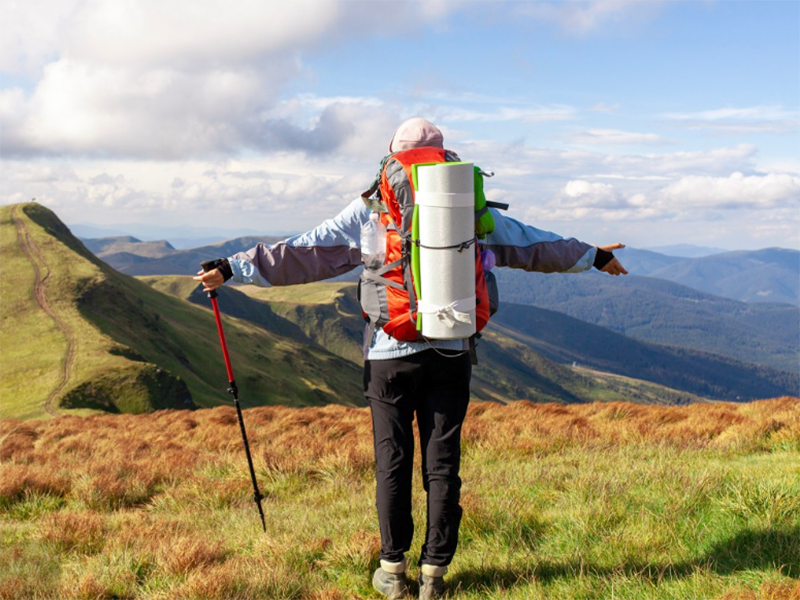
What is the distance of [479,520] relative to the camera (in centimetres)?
529

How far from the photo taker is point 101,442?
13.0 m

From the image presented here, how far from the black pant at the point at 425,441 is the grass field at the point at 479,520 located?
0.39 metres

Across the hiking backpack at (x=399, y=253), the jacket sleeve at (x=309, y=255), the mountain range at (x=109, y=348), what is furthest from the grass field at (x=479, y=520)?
the mountain range at (x=109, y=348)

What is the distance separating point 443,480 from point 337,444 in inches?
203

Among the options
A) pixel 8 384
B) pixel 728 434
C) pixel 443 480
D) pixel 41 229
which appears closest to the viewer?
pixel 443 480

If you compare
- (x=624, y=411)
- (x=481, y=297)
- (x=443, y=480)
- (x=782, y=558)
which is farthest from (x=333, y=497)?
(x=624, y=411)

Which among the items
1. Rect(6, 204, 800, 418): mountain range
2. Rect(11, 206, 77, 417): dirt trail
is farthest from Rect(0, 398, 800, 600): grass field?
Rect(6, 204, 800, 418): mountain range

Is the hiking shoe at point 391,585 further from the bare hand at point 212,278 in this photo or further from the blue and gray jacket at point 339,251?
the bare hand at point 212,278

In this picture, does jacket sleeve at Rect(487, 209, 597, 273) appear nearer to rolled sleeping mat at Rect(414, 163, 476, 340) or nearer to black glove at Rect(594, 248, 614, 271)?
black glove at Rect(594, 248, 614, 271)

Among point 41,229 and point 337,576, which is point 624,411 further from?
point 41,229

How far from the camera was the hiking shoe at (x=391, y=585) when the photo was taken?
4465mm

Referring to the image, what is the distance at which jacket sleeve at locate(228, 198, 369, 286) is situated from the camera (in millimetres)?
4906

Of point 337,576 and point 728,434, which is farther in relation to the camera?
point 728,434

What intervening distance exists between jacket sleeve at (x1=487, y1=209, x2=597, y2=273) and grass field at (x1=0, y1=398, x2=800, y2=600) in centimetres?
203
